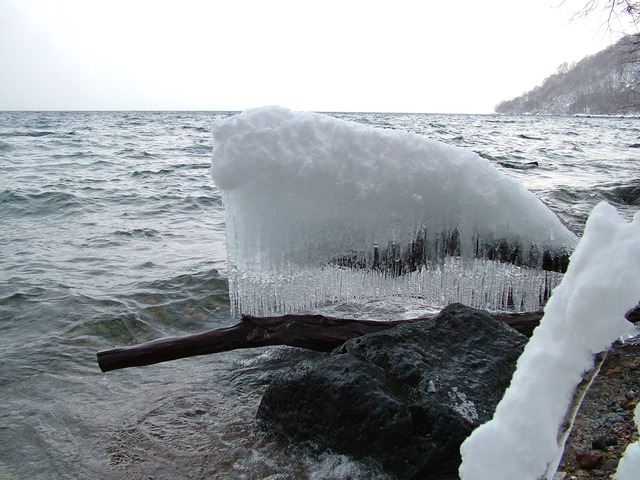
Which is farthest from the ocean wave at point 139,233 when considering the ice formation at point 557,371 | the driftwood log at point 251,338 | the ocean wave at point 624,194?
the ocean wave at point 624,194

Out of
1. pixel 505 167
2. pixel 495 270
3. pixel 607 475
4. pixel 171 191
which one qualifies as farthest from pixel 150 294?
pixel 505 167

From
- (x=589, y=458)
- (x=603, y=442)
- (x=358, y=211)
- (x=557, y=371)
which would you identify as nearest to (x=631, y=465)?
(x=557, y=371)

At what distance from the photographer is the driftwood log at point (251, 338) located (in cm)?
309

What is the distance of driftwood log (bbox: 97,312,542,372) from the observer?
3092 mm

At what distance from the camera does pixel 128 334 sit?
4.67 meters

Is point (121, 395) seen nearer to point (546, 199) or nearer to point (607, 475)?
point (607, 475)

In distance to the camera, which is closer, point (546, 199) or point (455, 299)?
point (455, 299)

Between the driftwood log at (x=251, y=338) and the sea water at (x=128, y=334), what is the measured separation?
0.44 m

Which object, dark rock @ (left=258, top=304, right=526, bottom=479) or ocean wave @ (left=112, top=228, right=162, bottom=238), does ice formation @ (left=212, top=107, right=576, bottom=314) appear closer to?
dark rock @ (left=258, top=304, right=526, bottom=479)

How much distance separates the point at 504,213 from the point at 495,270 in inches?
17.5

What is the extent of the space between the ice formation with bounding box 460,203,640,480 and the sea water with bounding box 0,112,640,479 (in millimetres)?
1631

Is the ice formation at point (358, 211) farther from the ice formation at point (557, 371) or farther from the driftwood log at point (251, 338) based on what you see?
the ice formation at point (557, 371)

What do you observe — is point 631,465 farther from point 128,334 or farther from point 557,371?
point 128,334

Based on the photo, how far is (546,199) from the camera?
31.8 ft
